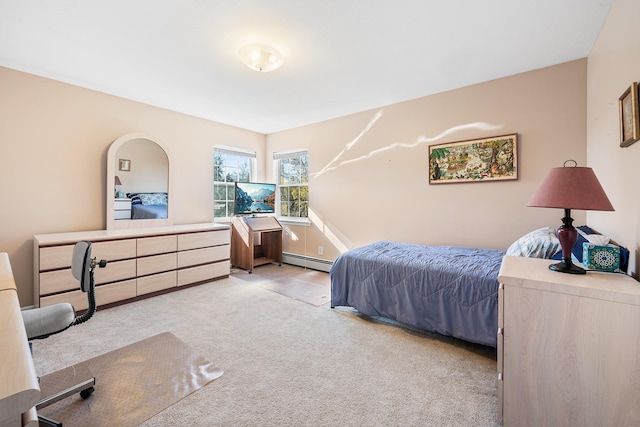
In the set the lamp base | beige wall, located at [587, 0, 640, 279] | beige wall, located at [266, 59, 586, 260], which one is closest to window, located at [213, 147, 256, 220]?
beige wall, located at [266, 59, 586, 260]

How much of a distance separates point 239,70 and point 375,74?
1376 mm

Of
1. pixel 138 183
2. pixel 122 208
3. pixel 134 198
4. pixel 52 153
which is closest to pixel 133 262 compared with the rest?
pixel 122 208

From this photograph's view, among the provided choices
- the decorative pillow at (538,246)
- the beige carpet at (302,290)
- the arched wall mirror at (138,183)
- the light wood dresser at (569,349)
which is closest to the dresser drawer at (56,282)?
the arched wall mirror at (138,183)

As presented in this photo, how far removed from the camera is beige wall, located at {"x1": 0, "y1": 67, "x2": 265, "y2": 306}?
272 centimetres

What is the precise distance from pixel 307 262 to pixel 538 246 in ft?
10.9

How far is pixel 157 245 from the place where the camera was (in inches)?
129

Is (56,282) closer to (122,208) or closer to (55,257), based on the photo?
(55,257)

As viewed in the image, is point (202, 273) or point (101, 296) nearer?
point (101, 296)

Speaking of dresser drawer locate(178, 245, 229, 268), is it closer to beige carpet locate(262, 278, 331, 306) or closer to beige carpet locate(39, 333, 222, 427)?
beige carpet locate(262, 278, 331, 306)

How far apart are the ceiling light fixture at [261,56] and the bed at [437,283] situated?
1.93m

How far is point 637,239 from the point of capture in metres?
1.42

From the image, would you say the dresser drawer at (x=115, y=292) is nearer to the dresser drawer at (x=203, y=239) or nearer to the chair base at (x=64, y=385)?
the dresser drawer at (x=203, y=239)

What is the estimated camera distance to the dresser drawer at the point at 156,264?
3.14 meters

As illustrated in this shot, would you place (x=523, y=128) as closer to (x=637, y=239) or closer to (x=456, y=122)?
(x=456, y=122)
